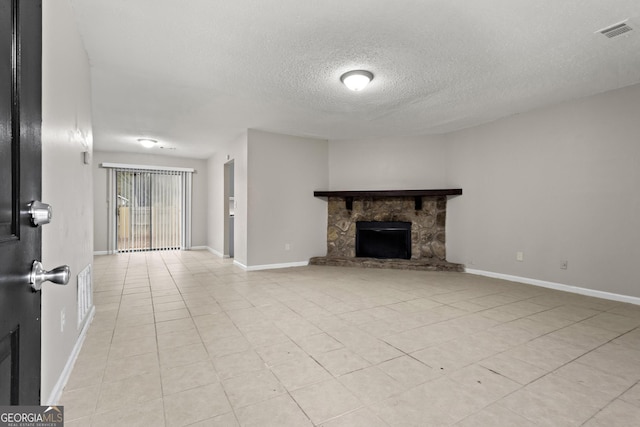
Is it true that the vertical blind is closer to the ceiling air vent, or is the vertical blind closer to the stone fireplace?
the stone fireplace

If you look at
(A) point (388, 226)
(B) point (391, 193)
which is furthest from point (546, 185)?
(A) point (388, 226)

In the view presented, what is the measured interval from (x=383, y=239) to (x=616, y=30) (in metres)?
4.20

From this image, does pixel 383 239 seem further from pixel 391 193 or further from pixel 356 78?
pixel 356 78

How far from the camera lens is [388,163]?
19.4 feet

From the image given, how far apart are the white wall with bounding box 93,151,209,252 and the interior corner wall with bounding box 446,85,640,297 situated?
624 cm

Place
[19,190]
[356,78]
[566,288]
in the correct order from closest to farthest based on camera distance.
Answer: [19,190] < [356,78] < [566,288]

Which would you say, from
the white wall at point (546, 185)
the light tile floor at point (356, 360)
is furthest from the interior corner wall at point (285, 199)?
the light tile floor at point (356, 360)

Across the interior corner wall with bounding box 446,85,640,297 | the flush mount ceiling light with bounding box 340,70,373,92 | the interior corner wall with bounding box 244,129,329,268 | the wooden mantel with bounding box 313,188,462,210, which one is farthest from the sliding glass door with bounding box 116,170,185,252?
the interior corner wall with bounding box 446,85,640,297

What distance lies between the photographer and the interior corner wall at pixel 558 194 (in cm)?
348

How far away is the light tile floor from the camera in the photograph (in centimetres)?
156

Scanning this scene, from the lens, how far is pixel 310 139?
5914 mm

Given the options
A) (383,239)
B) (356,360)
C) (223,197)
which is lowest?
(356,360)

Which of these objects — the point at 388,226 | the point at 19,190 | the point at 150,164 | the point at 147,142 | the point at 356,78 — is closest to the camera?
the point at 19,190

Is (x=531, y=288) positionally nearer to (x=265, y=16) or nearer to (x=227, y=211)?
(x=265, y=16)
